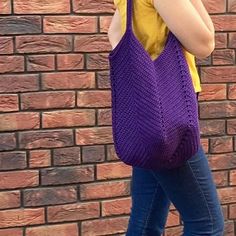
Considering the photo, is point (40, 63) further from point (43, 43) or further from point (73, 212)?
point (73, 212)

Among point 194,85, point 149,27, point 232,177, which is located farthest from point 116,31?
point 232,177

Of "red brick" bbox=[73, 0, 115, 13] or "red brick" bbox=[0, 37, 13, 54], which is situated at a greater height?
"red brick" bbox=[73, 0, 115, 13]

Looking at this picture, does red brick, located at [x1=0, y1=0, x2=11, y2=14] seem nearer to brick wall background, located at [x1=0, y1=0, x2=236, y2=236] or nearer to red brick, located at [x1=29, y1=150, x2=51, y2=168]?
brick wall background, located at [x1=0, y1=0, x2=236, y2=236]

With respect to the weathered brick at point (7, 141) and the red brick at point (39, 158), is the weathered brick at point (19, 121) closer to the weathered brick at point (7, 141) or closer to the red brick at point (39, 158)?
the weathered brick at point (7, 141)

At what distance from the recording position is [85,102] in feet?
9.28

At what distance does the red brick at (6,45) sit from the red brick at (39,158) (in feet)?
1.65

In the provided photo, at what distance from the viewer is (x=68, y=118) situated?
2.81 meters

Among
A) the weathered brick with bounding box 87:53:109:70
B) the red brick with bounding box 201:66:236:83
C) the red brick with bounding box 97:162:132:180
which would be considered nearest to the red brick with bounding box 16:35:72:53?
the weathered brick with bounding box 87:53:109:70

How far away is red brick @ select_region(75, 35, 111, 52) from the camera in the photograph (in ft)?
9.14

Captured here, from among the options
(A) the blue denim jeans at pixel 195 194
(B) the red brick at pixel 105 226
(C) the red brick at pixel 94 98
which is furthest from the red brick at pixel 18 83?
(A) the blue denim jeans at pixel 195 194

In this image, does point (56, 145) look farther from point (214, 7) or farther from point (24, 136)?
point (214, 7)

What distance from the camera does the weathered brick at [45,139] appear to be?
2770 millimetres

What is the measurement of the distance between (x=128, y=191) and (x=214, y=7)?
106 centimetres

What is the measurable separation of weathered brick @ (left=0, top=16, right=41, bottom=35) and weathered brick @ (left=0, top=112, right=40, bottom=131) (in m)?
0.39
